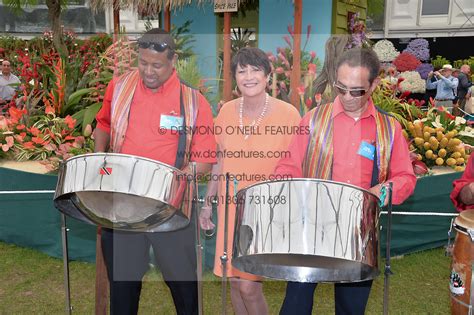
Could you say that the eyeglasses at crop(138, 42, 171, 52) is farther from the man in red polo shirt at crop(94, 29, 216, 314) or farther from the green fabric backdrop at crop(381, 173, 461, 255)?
the green fabric backdrop at crop(381, 173, 461, 255)

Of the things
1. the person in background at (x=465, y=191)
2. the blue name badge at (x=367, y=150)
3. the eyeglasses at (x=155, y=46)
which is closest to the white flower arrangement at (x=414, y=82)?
the person in background at (x=465, y=191)

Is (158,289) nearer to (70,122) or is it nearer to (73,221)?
(73,221)

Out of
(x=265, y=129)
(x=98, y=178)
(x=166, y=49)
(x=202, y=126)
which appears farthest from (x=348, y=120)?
(x=98, y=178)

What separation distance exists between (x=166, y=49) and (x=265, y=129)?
1.24ft

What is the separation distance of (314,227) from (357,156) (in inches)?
10.7

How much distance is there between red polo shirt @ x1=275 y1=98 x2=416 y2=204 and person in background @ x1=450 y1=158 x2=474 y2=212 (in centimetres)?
23

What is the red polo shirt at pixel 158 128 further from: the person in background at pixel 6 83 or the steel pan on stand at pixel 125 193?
the person in background at pixel 6 83

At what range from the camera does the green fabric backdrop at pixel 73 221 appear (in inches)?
107

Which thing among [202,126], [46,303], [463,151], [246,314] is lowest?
[46,303]

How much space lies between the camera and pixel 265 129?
1591 mm

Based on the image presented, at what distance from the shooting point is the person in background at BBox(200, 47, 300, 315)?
157 centimetres

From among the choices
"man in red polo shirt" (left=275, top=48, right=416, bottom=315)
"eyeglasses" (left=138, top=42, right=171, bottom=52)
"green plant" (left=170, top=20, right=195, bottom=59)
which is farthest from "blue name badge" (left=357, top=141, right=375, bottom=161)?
"green plant" (left=170, top=20, right=195, bottom=59)

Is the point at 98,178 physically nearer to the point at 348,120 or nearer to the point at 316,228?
the point at 316,228

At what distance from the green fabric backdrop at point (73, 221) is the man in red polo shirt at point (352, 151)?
1.27 metres
